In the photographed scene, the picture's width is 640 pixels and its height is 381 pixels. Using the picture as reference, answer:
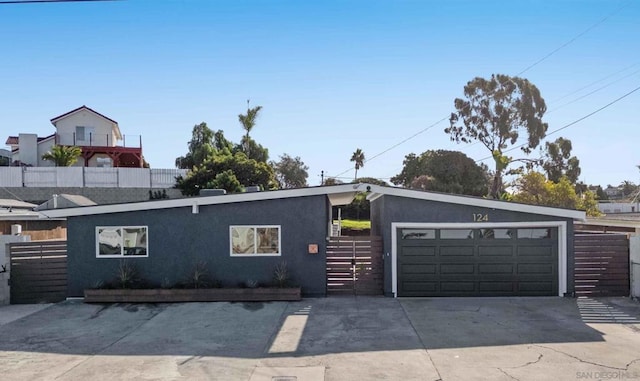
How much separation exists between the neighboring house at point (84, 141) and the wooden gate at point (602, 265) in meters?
32.7

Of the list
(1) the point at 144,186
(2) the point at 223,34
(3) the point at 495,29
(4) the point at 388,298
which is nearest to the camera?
(4) the point at 388,298

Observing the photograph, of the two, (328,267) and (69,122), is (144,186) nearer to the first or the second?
(69,122)

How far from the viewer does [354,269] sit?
1302cm

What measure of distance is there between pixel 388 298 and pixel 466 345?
4.36m

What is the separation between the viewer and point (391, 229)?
12.9 m

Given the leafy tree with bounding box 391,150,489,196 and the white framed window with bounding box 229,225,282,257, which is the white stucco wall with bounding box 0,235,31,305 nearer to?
the white framed window with bounding box 229,225,282,257

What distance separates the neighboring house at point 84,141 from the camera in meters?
37.4

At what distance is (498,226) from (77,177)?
27292 millimetres

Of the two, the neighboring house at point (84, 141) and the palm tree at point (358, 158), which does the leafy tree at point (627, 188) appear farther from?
the neighboring house at point (84, 141)

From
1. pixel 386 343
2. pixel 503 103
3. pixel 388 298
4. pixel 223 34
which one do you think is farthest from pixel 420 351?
pixel 503 103

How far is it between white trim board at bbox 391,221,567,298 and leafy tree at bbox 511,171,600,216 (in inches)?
611

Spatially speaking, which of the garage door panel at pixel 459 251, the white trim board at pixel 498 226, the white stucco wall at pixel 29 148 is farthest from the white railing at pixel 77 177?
the garage door panel at pixel 459 251

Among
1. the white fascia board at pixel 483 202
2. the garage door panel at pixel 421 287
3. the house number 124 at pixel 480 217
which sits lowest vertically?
the garage door panel at pixel 421 287

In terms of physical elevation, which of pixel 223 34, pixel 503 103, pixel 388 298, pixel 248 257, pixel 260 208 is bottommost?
pixel 388 298
